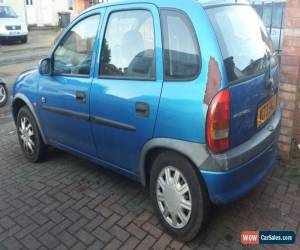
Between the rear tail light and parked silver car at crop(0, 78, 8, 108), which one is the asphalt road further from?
the rear tail light

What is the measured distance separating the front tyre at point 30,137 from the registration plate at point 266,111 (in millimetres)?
2708

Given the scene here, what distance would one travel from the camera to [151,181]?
3.05m

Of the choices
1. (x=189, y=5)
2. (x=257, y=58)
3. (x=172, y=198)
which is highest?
(x=189, y=5)

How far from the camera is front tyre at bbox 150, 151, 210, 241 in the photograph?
271 cm

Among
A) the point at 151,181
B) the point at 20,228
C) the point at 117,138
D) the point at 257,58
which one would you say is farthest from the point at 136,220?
the point at 257,58

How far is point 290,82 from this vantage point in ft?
13.1

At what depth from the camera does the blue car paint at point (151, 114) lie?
2.56m

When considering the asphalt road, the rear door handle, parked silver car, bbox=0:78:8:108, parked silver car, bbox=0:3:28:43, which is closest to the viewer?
the rear door handle

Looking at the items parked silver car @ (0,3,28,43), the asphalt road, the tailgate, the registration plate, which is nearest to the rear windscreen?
the tailgate

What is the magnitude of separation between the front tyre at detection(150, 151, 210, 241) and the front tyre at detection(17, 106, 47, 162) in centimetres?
Answer: 199

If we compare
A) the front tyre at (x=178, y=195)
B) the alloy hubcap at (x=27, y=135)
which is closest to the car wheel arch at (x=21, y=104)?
the alloy hubcap at (x=27, y=135)

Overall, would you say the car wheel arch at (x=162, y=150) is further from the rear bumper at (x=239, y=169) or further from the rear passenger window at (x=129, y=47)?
the rear passenger window at (x=129, y=47)

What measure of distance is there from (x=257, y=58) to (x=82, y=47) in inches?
67.2

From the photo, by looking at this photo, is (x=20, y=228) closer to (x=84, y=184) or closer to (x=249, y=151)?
(x=84, y=184)
